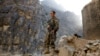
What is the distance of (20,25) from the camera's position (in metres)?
46.4

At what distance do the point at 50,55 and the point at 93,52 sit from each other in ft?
6.92

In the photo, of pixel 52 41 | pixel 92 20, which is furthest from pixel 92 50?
pixel 52 41

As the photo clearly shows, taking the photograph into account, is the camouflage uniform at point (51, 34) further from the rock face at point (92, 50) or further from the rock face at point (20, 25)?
the rock face at point (20, 25)

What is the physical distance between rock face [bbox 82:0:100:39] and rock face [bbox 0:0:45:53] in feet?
122

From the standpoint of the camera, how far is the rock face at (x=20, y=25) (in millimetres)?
44250

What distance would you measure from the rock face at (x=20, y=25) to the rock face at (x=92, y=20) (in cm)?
3731

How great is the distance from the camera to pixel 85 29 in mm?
6961

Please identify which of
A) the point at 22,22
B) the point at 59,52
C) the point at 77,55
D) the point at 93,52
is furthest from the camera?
the point at 22,22

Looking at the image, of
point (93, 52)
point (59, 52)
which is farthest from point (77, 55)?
point (59, 52)

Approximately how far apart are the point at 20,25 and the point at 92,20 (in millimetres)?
40616

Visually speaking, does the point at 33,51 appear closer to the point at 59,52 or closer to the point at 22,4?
A: the point at 22,4

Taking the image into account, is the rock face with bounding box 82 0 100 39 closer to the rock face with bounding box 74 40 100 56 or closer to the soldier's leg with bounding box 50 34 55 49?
the soldier's leg with bounding box 50 34 55 49

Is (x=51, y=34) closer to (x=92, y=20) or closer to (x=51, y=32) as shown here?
(x=51, y=32)

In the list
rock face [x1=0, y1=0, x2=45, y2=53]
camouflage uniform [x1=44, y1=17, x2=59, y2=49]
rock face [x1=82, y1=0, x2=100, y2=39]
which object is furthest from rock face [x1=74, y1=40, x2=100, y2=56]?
rock face [x1=0, y1=0, x2=45, y2=53]
